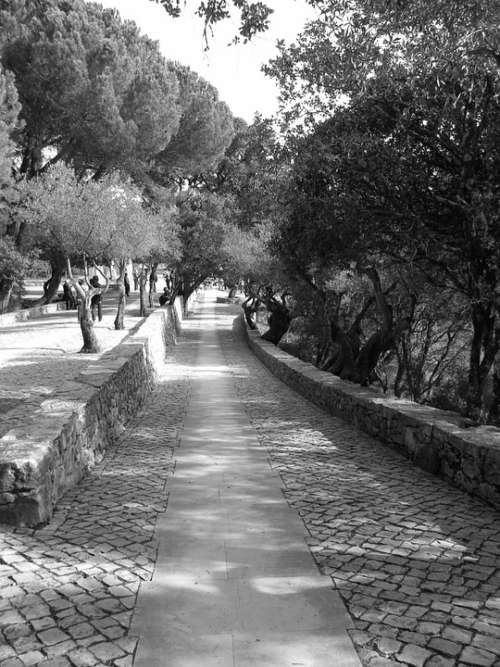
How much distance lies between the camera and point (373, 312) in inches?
814

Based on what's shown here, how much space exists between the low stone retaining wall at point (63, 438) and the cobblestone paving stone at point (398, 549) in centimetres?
213

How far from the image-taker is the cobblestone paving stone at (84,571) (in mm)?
2807

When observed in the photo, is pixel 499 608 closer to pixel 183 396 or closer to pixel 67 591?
pixel 67 591

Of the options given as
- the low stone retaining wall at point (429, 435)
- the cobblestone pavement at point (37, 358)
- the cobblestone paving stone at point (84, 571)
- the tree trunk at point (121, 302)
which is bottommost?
the cobblestone pavement at point (37, 358)

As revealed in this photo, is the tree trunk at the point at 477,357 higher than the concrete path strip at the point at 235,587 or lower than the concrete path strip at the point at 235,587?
higher

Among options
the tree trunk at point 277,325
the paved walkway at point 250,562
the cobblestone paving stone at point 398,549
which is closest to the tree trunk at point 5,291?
the tree trunk at point 277,325

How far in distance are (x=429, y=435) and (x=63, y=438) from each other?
3907 millimetres

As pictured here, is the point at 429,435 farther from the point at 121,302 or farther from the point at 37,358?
the point at 121,302

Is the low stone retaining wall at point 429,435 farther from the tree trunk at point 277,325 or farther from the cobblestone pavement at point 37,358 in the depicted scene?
the tree trunk at point 277,325

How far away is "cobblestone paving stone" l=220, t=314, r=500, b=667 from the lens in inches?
114

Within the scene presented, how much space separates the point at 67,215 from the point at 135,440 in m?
11.8

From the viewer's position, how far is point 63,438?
210 inches

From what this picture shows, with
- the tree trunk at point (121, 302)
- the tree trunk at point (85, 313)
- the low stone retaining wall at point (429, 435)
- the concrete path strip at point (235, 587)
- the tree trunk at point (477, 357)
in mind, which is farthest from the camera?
the tree trunk at point (121, 302)

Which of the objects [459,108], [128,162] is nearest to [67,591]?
[459,108]
